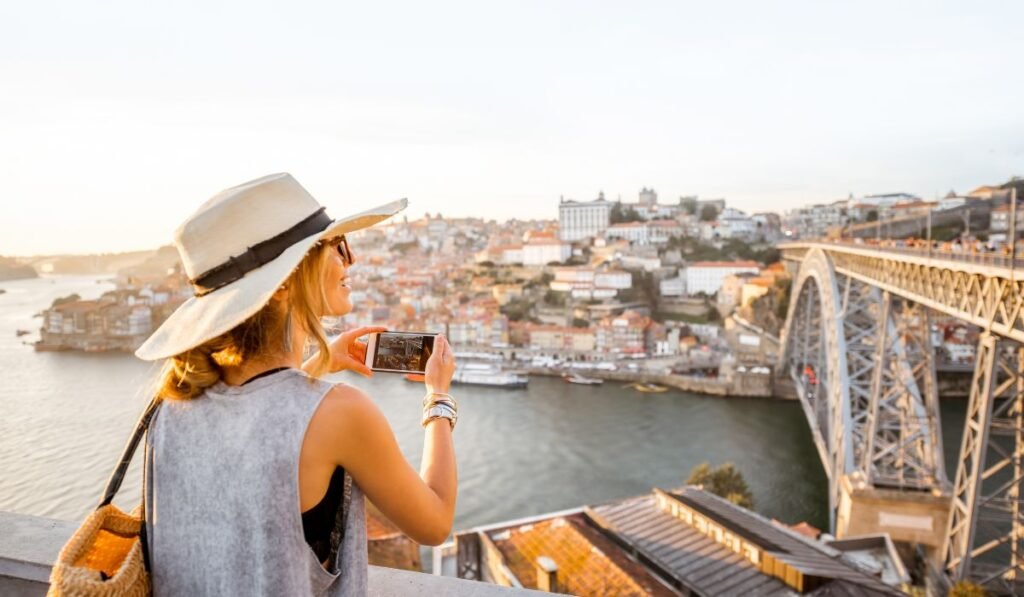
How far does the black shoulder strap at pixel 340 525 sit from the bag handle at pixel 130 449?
0.12 metres

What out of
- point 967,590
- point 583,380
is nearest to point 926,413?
point 967,590

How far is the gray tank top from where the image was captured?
1.19ft

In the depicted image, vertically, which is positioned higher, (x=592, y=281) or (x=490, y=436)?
(x=592, y=281)

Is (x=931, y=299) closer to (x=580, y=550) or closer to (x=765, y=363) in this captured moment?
(x=580, y=550)

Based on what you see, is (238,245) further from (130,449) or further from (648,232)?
(648,232)

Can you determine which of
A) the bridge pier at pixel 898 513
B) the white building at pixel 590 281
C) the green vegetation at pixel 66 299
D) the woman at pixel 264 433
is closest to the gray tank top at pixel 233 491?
the woman at pixel 264 433

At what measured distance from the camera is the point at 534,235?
1120 inches

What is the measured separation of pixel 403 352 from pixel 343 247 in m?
0.11

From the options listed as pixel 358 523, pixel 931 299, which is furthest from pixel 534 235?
pixel 358 523

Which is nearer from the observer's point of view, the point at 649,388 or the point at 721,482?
the point at 721,482

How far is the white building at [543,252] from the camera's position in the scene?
2592cm

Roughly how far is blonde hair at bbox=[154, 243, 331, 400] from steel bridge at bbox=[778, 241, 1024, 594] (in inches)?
124

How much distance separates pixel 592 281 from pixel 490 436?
12.2 meters

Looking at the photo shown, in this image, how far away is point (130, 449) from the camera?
1.35 feet
